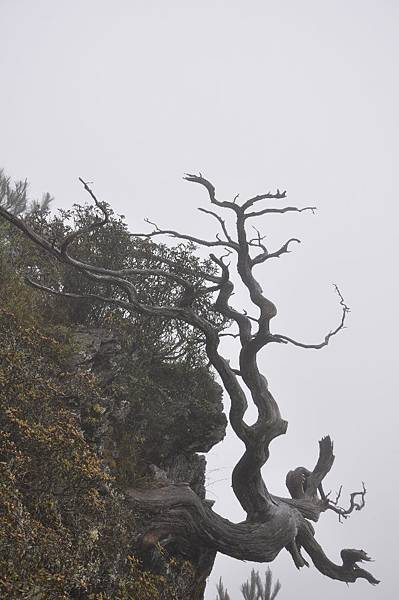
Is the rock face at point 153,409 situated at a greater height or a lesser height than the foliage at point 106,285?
lesser

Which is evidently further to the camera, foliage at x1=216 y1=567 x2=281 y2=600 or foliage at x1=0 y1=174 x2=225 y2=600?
foliage at x1=216 y1=567 x2=281 y2=600

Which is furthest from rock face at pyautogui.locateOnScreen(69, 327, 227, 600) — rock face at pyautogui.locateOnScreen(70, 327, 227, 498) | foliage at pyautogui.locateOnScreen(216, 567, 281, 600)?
foliage at pyautogui.locateOnScreen(216, 567, 281, 600)

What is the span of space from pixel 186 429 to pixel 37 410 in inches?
191

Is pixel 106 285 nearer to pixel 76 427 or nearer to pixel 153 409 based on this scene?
pixel 153 409

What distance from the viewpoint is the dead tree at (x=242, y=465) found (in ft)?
25.8

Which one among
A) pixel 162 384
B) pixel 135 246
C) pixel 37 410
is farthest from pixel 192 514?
pixel 135 246

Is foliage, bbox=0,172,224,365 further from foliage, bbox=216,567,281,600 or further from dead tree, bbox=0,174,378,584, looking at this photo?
foliage, bbox=216,567,281,600

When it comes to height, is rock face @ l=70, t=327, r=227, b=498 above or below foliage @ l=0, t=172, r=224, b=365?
below

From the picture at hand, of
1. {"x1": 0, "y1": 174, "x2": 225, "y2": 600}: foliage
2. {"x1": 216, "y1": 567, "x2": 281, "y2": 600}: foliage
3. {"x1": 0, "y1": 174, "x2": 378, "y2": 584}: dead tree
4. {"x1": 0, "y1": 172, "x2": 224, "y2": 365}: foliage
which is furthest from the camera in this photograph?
{"x1": 216, "y1": 567, "x2": 281, "y2": 600}: foliage

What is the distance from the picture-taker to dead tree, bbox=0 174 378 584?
7.87 meters

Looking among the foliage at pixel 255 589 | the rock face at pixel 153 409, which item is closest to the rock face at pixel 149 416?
the rock face at pixel 153 409

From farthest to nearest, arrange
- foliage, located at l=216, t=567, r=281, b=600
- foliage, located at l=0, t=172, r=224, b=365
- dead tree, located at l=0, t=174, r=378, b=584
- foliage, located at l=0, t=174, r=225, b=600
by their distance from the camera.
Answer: foliage, located at l=216, t=567, r=281, b=600, foliage, located at l=0, t=172, r=224, b=365, dead tree, located at l=0, t=174, r=378, b=584, foliage, located at l=0, t=174, r=225, b=600

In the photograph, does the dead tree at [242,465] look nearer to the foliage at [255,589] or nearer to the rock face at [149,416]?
the rock face at [149,416]

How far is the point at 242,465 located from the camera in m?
9.37
